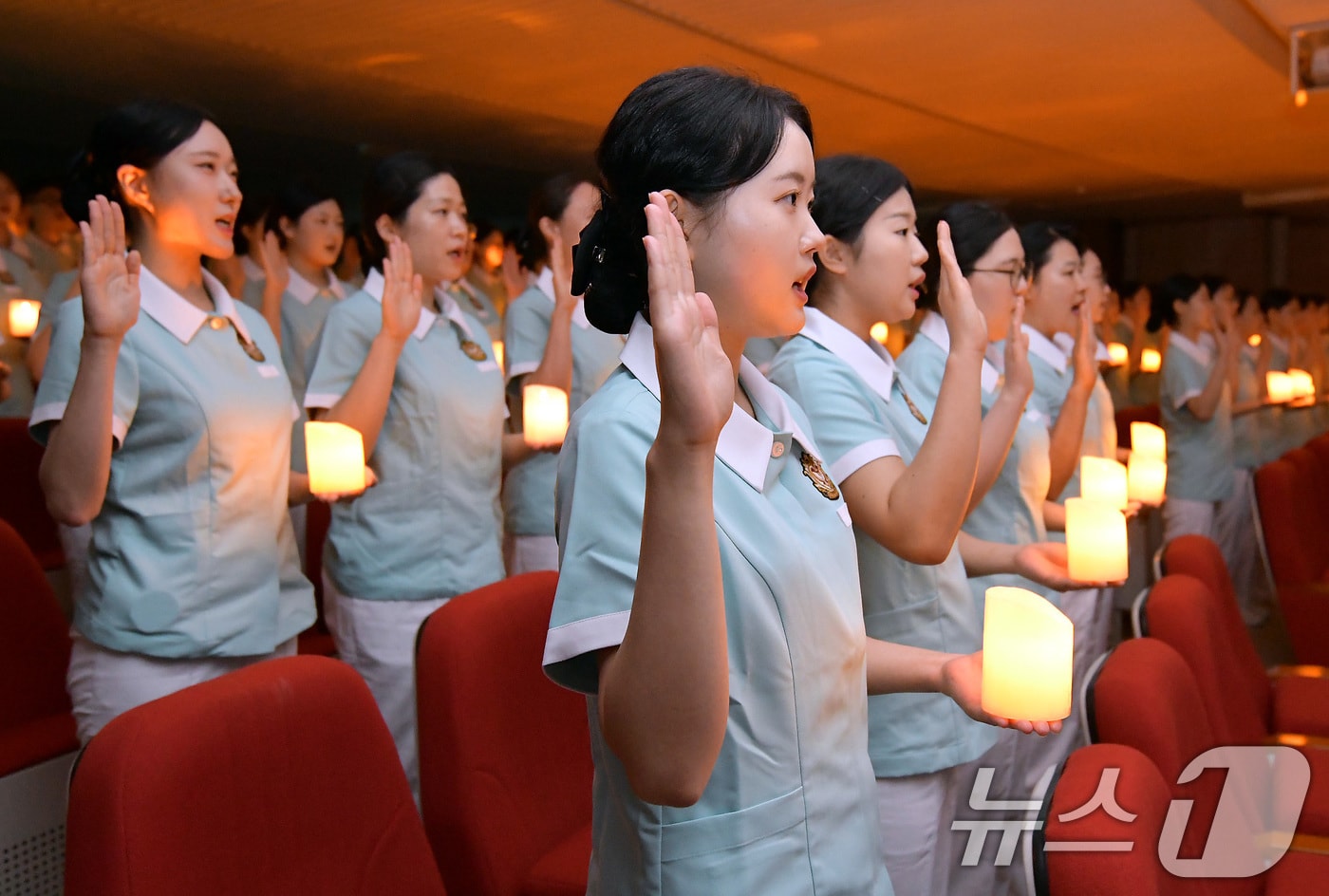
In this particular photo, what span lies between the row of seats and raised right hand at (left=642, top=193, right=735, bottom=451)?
63 centimetres

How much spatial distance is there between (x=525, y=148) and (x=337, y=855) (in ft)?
21.6

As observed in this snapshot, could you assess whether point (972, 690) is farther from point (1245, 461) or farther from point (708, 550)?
point (1245, 461)

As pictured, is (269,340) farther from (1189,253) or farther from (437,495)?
(1189,253)

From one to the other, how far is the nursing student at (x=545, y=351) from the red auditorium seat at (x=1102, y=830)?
6.16 ft

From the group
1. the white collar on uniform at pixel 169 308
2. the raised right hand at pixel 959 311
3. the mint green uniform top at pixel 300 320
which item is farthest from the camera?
the mint green uniform top at pixel 300 320

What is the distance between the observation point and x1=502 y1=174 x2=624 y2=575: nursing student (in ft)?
10.1

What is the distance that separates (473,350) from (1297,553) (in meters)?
2.49

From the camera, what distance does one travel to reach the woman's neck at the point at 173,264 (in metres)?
1.96

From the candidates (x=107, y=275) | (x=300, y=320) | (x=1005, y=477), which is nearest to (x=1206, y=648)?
(x=1005, y=477)

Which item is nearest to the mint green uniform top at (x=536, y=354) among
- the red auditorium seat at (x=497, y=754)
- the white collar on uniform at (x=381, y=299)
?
the white collar on uniform at (x=381, y=299)

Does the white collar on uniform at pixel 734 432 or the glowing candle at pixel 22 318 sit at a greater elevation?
the glowing candle at pixel 22 318

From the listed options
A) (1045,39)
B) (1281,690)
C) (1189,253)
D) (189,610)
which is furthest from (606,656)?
(1189,253)

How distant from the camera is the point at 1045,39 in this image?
16.0 feet

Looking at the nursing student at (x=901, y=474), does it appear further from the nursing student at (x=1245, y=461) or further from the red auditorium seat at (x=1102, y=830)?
the nursing student at (x=1245, y=461)
